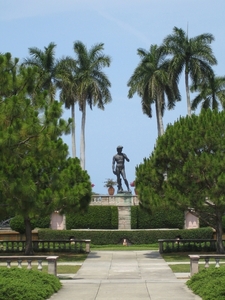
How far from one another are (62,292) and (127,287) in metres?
2.02

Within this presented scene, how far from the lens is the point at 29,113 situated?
64.0 feet

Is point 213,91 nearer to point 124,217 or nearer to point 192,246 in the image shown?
point 124,217

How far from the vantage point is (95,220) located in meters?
46.3

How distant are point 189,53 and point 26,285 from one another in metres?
39.0

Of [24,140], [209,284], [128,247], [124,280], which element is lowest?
[124,280]

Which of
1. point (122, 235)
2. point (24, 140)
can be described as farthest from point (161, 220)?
point (24, 140)

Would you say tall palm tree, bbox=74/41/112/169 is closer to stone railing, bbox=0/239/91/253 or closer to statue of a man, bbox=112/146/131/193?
statue of a man, bbox=112/146/131/193

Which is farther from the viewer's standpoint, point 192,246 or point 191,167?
point 192,246

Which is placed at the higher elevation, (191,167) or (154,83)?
(154,83)

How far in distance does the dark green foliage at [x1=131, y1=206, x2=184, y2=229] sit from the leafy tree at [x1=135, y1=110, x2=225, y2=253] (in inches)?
587

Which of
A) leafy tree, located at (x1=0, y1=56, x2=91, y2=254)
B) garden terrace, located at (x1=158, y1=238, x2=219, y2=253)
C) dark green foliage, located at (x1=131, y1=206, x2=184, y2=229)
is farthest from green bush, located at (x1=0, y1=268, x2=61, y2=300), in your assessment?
dark green foliage, located at (x1=131, y1=206, x2=184, y2=229)

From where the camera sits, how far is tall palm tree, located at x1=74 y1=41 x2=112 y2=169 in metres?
53.0

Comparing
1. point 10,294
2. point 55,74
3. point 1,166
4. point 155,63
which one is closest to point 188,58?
point 155,63

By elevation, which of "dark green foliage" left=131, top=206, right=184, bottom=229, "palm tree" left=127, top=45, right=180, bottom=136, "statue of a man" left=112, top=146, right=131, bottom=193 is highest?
"palm tree" left=127, top=45, right=180, bottom=136
